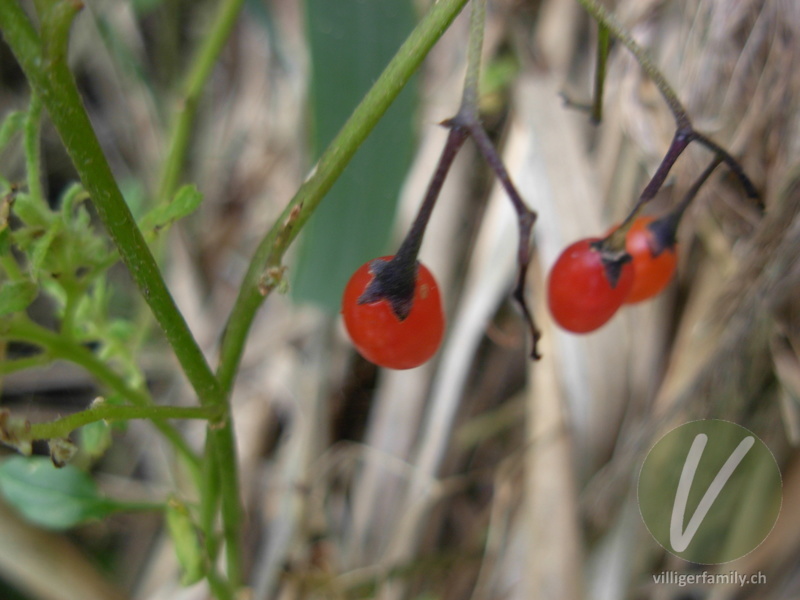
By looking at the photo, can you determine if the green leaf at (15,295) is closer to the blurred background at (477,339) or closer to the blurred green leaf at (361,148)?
the blurred background at (477,339)

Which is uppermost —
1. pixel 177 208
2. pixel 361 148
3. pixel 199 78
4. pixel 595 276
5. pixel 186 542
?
pixel 199 78

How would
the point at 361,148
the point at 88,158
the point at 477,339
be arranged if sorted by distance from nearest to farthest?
the point at 88,158 < the point at 361,148 < the point at 477,339

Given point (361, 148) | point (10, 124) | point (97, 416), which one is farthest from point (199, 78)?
point (97, 416)

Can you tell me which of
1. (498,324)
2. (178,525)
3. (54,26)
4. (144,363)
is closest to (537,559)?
(498,324)

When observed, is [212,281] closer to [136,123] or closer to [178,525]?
[136,123]

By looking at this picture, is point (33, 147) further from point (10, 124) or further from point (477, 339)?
point (477, 339)

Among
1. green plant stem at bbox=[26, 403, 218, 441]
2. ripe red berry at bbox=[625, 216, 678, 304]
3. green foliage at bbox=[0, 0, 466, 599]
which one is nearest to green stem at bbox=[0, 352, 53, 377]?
green foliage at bbox=[0, 0, 466, 599]

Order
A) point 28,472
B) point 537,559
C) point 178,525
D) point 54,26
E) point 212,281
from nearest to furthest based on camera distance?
point 54,26, point 178,525, point 28,472, point 537,559, point 212,281
